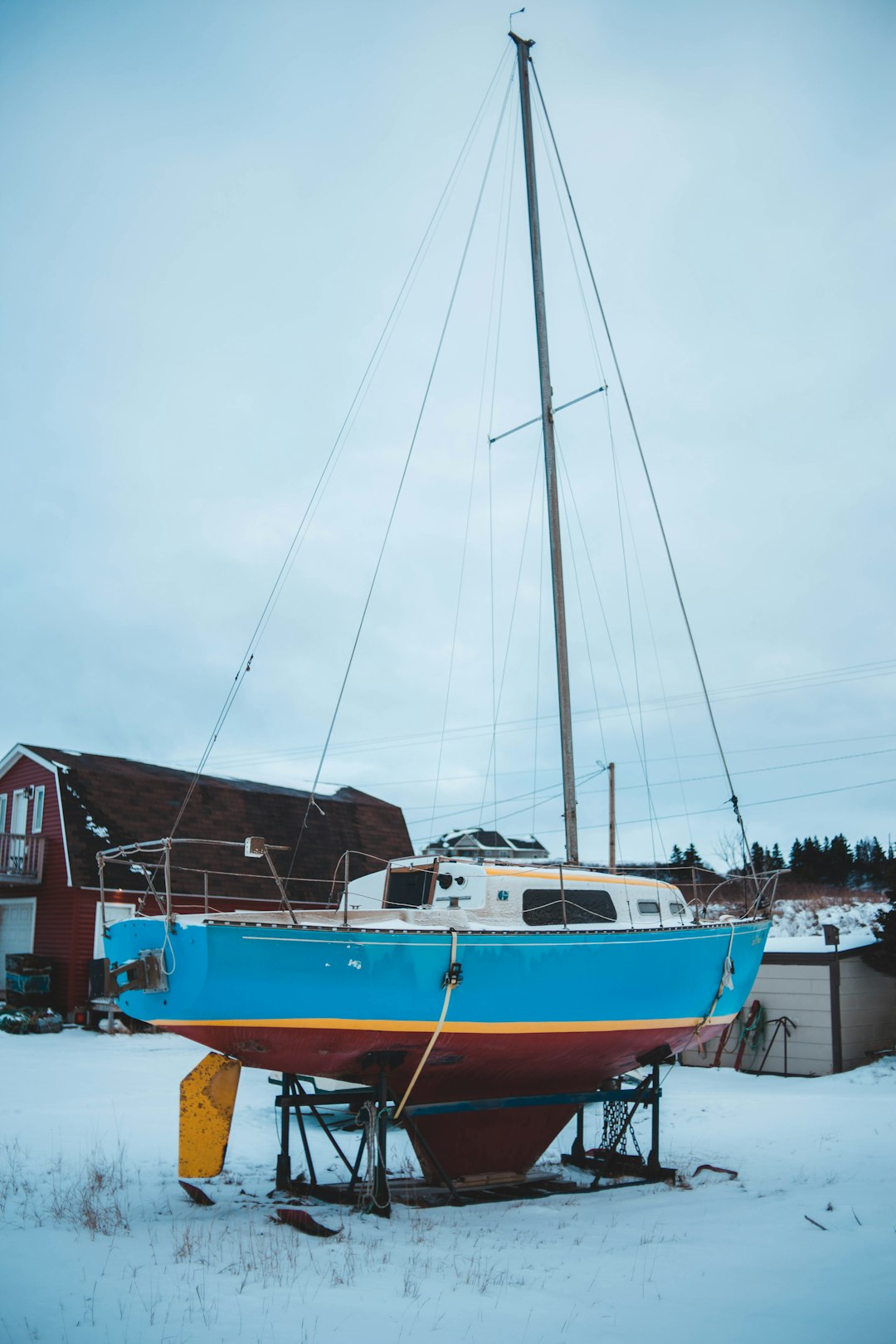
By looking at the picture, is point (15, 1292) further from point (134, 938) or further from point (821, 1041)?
point (821, 1041)

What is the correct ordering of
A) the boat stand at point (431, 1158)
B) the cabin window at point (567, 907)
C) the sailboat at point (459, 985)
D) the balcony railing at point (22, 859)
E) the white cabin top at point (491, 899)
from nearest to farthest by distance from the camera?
1. the sailboat at point (459, 985)
2. the boat stand at point (431, 1158)
3. the white cabin top at point (491, 899)
4. the cabin window at point (567, 907)
5. the balcony railing at point (22, 859)

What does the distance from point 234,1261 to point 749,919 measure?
26.5ft

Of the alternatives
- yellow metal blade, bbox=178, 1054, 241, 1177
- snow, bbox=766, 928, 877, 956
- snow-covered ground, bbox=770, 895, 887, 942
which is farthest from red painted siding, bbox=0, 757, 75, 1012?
snow-covered ground, bbox=770, 895, 887, 942

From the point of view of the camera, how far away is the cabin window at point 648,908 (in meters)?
12.0

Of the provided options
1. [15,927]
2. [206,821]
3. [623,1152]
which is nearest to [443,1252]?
[623,1152]

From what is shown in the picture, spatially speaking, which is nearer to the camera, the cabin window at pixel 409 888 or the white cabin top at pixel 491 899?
the white cabin top at pixel 491 899

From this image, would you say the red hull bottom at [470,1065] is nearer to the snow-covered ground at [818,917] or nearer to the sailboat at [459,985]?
the sailboat at [459,985]

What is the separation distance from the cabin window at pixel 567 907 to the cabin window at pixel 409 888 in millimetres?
1070

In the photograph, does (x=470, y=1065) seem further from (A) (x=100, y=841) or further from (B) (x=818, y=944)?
(A) (x=100, y=841)

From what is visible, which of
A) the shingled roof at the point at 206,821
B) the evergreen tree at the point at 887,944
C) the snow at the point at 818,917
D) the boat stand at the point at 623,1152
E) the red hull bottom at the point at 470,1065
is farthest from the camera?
the snow at the point at 818,917

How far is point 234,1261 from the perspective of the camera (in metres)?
7.00

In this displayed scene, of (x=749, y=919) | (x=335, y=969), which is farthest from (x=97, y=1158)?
(x=749, y=919)

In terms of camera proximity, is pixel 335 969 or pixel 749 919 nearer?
pixel 335 969

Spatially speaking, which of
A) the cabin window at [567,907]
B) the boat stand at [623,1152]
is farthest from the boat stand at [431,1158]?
the cabin window at [567,907]
